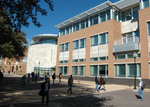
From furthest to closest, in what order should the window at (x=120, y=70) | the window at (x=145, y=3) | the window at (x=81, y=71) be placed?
the window at (x=81, y=71), the window at (x=120, y=70), the window at (x=145, y=3)

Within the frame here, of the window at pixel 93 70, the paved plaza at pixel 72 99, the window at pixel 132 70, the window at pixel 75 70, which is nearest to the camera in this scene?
the paved plaza at pixel 72 99

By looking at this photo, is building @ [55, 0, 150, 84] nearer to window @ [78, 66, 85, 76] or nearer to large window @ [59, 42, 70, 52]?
window @ [78, 66, 85, 76]

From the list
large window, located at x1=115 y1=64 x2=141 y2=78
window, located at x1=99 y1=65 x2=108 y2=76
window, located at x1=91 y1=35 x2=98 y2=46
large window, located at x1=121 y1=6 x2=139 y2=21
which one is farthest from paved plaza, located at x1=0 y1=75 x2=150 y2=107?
large window, located at x1=121 y1=6 x2=139 y2=21

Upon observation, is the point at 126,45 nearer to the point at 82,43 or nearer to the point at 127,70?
the point at 127,70

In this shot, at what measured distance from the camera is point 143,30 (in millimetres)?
22203

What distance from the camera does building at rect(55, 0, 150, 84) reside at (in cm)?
2236

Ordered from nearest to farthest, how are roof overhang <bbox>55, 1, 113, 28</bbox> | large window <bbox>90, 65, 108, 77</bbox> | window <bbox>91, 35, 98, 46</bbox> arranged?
large window <bbox>90, 65, 108, 77</bbox>, roof overhang <bbox>55, 1, 113, 28</bbox>, window <bbox>91, 35, 98, 46</bbox>

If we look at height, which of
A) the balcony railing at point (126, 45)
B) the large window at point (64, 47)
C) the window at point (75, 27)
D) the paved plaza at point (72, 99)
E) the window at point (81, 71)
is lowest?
the paved plaza at point (72, 99)

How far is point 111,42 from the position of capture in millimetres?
26219

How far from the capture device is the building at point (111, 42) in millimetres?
22359

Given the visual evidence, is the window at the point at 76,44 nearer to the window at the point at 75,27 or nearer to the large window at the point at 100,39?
the window at the point at 75,27

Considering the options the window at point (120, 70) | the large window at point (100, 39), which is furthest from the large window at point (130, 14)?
the window at point (120, 70)

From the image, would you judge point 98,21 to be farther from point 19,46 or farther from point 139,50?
point 19,46

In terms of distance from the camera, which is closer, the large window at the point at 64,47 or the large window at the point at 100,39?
the large window at the point at 100,39
